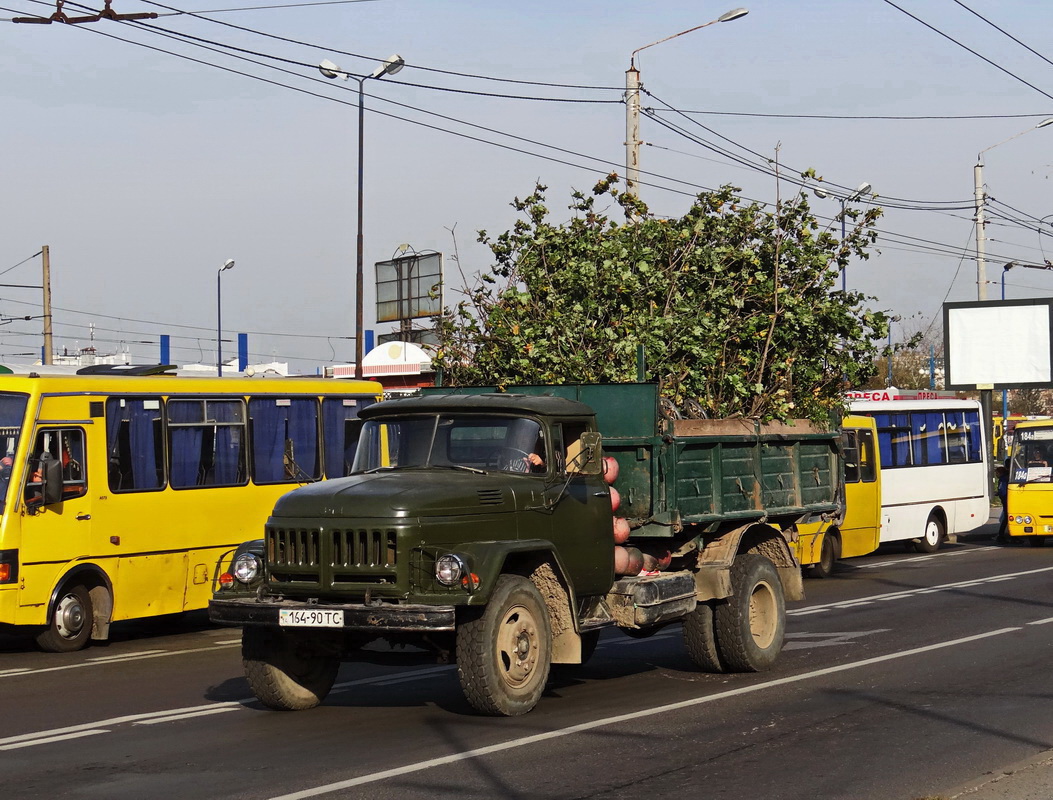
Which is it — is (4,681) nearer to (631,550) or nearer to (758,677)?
(631,550)

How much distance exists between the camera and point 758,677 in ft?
38.4

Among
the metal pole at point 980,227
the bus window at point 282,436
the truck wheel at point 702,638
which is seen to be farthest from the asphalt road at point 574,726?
the metal pole at point 980,227

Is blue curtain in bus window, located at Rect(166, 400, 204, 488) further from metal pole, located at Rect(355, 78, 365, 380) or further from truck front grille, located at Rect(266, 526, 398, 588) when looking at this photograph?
metal pole, located at Rect(355, 78, 365, 380)

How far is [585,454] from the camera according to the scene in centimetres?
1044

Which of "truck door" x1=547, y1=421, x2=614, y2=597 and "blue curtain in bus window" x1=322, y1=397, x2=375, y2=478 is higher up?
"blue curtain in bus window" x1=322, y1=397, x2=375, y2=478

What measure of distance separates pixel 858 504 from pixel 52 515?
1443 centimetres

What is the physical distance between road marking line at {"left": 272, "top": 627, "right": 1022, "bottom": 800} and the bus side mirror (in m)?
6.89

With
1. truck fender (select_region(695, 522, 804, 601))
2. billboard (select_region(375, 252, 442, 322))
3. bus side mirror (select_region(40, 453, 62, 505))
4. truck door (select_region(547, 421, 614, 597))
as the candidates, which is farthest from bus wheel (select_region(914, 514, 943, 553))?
billboard (select_region(375, 252, 442, 322))

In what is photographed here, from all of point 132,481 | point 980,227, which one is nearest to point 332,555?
point 132,481

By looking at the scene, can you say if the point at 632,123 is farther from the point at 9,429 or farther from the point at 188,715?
the point at 188,715

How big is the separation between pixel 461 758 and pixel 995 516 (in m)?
35.5

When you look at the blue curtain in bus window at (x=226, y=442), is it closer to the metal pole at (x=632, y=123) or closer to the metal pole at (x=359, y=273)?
the metal pole at (x=632, y=123)

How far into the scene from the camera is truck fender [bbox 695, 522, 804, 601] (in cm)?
1167

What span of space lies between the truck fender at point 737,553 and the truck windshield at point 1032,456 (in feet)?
57.0
